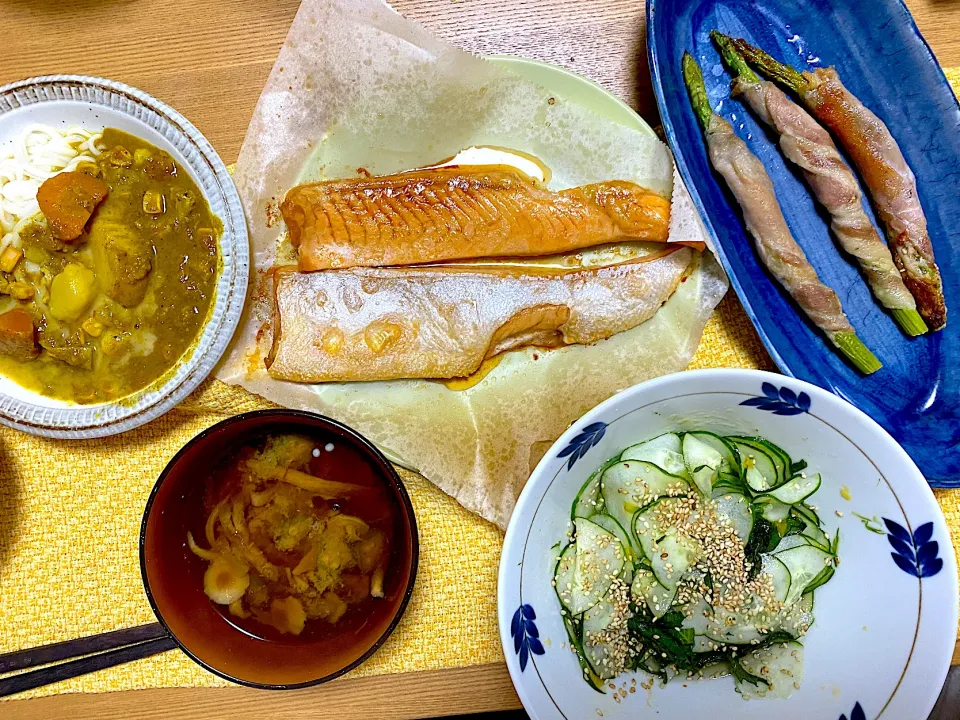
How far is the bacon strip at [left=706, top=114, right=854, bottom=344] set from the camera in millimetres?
1783

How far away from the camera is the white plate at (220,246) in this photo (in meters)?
1.62

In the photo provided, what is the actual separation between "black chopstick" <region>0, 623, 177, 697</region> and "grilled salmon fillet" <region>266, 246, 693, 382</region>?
2.65ft

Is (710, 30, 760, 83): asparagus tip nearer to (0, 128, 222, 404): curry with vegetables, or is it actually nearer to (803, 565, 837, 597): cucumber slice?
(803, 565, 837, 597): cucumber slice

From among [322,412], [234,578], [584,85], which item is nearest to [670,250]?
[584,85]

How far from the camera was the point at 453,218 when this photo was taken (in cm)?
181

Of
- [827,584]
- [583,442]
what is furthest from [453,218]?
[827,584]

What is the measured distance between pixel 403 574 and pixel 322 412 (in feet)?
1.62

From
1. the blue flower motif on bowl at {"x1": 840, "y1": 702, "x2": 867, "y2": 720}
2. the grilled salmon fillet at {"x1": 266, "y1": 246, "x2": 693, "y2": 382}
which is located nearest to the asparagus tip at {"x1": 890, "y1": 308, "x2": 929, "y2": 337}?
the grilled salmon fillet at {"x1": 266, "y1": 246, "x2": 693, "y2": 382}

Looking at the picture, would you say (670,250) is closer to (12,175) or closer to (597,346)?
(597,346)

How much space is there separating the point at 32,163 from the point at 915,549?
232cm

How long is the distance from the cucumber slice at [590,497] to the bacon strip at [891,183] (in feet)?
3.40

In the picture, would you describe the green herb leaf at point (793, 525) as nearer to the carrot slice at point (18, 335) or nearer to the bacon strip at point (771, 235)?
the bacon strip at point (771, 235)

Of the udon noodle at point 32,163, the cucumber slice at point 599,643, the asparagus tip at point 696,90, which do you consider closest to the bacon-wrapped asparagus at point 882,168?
the asparagus tip at point 696,90

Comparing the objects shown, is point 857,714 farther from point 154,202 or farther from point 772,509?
point 154,202
